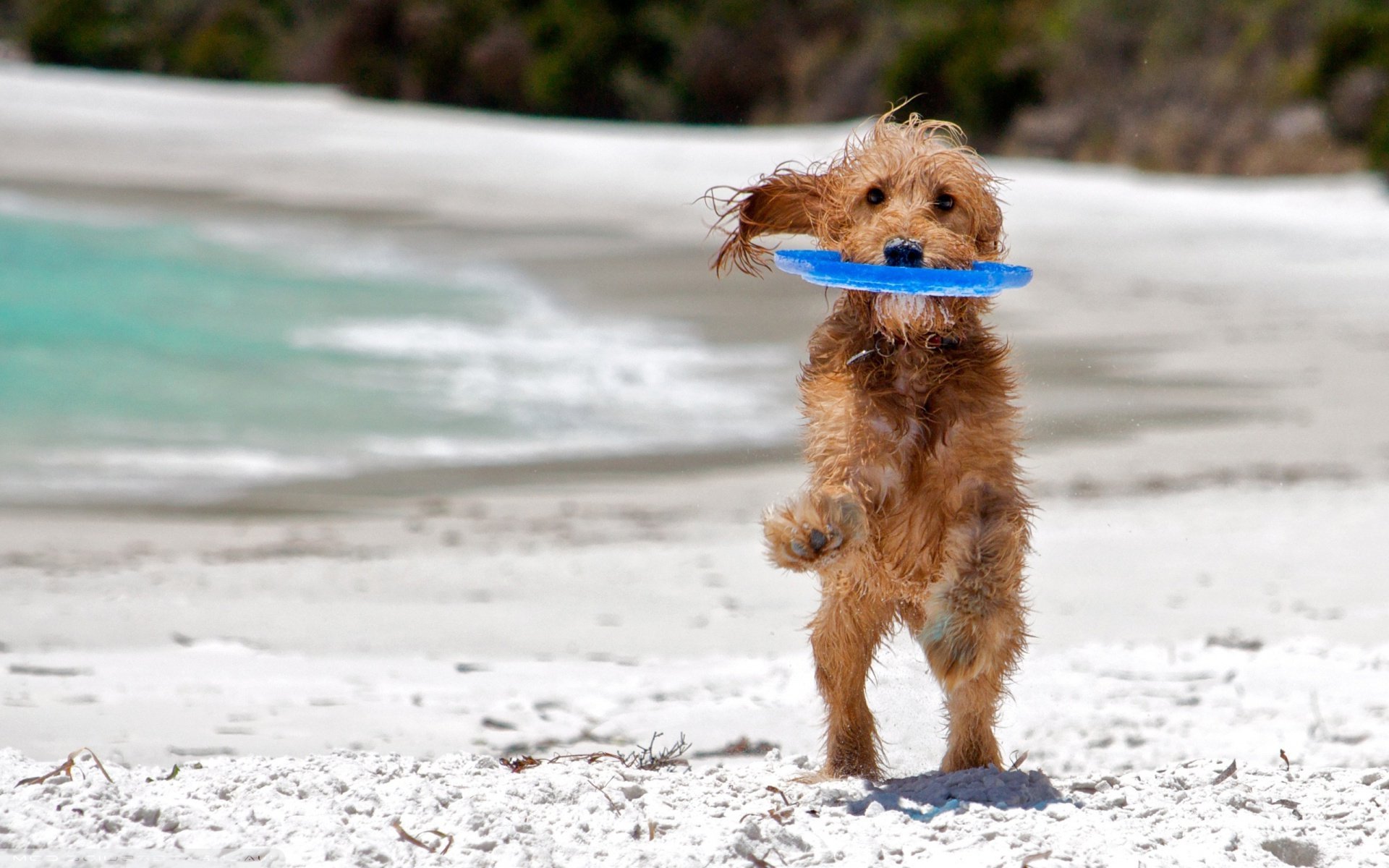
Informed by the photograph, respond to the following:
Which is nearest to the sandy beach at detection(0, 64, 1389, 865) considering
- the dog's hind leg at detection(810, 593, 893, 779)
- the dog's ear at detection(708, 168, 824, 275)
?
the dog's hind leg at detection(810, 593, 893, 779)

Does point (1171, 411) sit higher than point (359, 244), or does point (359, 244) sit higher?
point (359, 244)

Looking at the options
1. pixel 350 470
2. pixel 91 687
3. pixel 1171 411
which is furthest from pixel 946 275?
pixel 1171 411

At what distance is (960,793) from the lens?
3812 mm

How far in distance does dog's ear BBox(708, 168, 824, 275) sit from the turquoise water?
213 inches

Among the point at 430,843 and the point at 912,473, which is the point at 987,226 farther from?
the point at 430,843

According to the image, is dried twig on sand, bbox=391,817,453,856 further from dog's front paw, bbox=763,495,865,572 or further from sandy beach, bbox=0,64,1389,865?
dog's front paw, bbox=763,495,865,572

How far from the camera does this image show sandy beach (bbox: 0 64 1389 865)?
3.69 m

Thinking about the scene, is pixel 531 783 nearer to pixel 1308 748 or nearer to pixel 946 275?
pixel 946 275

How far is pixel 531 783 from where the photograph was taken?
3.74m

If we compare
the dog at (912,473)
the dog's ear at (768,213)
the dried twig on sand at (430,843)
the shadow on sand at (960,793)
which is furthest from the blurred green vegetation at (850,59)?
the dried twig on sand at (430,843)

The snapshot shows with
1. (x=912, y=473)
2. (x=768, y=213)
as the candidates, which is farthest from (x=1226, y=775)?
(x=768, y=213)

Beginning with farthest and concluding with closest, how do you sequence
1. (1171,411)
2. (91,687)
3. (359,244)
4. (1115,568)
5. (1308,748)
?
(359,244) < (1171,411) < (1115,568) < (91,687) < (1308,748)

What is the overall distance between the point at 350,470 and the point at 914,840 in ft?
22.2

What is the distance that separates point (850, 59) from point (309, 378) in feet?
73.4
